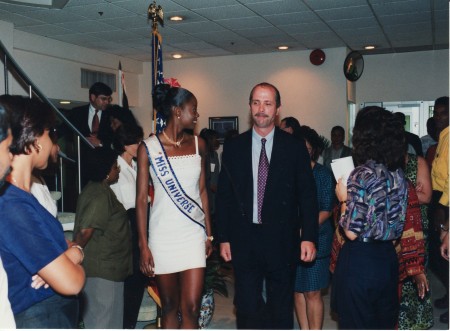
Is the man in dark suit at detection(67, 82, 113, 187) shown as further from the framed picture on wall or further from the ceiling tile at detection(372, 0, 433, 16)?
the framed picture on wall

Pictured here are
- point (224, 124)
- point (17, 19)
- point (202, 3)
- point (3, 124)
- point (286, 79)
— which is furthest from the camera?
point (224, 124)

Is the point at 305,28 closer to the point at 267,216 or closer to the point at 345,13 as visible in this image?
the point at 345,13

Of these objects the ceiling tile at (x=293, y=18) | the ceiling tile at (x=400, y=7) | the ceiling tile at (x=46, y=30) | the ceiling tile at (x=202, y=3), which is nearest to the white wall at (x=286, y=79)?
the ceiling tile at (x=46, y=30)

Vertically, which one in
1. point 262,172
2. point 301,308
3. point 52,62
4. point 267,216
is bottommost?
point 301,308

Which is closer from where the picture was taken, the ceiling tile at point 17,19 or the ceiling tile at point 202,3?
the ceiling tile at point 202,3

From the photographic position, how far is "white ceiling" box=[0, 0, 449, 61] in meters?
6.47

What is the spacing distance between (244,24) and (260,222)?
16.9 ft

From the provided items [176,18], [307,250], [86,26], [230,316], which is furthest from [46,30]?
[307,250]

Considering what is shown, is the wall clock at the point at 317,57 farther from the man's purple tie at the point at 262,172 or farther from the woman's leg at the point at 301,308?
the man's purple tie at the point at 262,172

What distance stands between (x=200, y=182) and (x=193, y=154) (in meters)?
0.18

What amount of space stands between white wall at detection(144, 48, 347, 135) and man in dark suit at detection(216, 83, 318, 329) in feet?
22.0

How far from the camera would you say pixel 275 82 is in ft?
32.4

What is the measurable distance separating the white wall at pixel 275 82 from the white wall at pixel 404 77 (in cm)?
116

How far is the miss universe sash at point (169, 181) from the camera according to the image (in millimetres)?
2990
